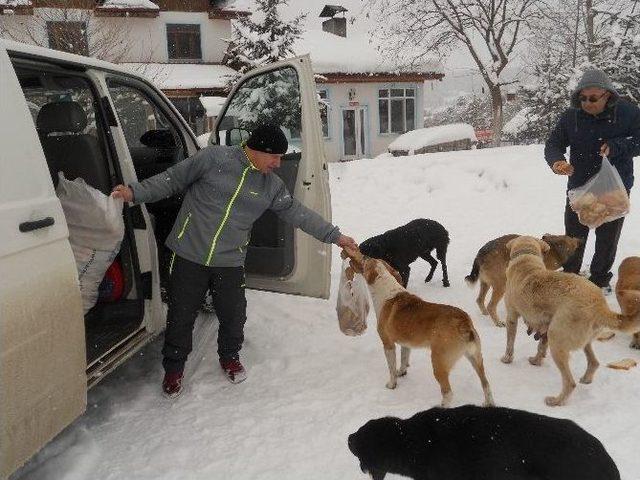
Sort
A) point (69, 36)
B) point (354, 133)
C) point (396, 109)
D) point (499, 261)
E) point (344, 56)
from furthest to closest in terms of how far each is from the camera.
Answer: point (396, 109) → point (354, 133) → point (344, 56) → point (69, 36) → point (499, 261)

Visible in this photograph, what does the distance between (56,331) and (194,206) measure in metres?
1.34

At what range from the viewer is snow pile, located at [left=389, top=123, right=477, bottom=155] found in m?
19.8

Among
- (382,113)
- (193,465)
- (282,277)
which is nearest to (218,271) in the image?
(282,277)

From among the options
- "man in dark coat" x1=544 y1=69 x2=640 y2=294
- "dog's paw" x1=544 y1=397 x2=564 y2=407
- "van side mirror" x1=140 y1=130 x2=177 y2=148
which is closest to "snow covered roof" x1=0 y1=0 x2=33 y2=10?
"van side mirror" x1=140 y1=130 x2=177 y2=148

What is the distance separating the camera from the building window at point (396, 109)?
920 inches

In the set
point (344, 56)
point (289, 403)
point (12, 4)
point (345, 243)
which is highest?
point (12, 4)

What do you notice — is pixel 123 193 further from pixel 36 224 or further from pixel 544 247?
pixel 544 247

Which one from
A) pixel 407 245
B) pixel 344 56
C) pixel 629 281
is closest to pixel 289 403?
pixel 407 245

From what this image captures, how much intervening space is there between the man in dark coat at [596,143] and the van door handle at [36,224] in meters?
4.35

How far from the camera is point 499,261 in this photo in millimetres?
4711

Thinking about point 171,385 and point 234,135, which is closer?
point 171,385

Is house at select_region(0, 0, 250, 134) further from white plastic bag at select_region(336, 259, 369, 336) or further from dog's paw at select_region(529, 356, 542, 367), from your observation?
dog's paw at select_region(529, 356, 542, 367)

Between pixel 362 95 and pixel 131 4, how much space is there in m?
10.0

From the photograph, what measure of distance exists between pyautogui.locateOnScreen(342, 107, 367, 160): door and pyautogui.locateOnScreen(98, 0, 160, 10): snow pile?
901cm
